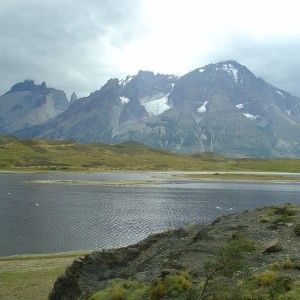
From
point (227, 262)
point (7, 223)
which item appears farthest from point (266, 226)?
point (7, 223)

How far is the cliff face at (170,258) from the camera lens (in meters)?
33.5

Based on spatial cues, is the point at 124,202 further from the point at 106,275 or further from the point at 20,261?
the point at 106,275

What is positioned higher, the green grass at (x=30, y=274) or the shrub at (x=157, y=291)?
the shrub at (x=157, y=291)

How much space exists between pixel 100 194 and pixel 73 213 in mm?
44886

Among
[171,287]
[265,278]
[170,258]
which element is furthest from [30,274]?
[265,278]

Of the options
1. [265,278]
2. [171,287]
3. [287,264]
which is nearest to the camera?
[265,278]

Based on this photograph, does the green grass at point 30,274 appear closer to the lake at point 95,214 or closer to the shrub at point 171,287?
the lake at point 95,214

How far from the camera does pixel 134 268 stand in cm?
3800

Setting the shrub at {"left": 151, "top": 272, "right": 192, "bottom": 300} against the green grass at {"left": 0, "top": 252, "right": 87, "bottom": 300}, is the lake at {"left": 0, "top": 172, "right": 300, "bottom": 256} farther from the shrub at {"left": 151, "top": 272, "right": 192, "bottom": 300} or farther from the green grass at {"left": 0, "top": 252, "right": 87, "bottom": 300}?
the shrub at {"left": 151, "top": 272, "right": 192, "bottom": 300}

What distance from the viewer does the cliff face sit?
3347 centimetres

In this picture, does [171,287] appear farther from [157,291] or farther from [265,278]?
[265,278]

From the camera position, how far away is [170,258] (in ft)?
124

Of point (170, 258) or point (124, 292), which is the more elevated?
point (170, 258)

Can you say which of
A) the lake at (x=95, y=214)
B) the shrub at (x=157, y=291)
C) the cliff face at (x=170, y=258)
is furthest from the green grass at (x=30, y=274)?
the shrub at (x=157, y=291)
